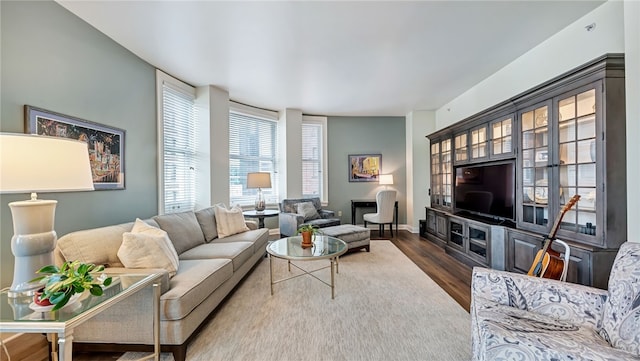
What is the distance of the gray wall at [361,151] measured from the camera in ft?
20.9

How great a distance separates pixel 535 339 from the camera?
43.1 inches

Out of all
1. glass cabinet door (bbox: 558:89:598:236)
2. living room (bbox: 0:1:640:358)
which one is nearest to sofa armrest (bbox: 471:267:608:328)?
living room (bbox: 0:1:640:358)

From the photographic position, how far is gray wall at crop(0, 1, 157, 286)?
1903 mm

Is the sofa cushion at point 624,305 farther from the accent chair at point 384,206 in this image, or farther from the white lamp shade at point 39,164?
the accent chair at point 384,206

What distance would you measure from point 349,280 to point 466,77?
11.0 feet

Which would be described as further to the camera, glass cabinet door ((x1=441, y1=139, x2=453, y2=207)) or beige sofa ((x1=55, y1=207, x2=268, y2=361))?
glass cabinet door ((x1=441, y1=139, x2=453, y2=207))

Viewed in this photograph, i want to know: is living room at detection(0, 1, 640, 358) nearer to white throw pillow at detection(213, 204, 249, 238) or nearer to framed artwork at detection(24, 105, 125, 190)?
framed artwork at detection(24, 105, 125, 190)

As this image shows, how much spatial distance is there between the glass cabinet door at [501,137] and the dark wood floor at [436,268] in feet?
5.20

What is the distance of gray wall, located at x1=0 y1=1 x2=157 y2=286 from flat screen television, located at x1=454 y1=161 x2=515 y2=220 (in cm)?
442

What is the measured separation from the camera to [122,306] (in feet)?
5.77

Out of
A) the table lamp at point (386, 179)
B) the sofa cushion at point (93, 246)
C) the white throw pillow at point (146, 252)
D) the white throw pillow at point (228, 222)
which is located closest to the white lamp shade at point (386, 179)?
the table lamp at point (386, 179)

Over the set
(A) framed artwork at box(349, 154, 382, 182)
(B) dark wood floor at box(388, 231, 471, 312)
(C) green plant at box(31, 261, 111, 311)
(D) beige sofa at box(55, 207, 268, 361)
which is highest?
(A) framed artwork at box(349, 154, 382, 182)

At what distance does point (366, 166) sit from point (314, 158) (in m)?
1.26

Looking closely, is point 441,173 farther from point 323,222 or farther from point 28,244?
point 28,244
